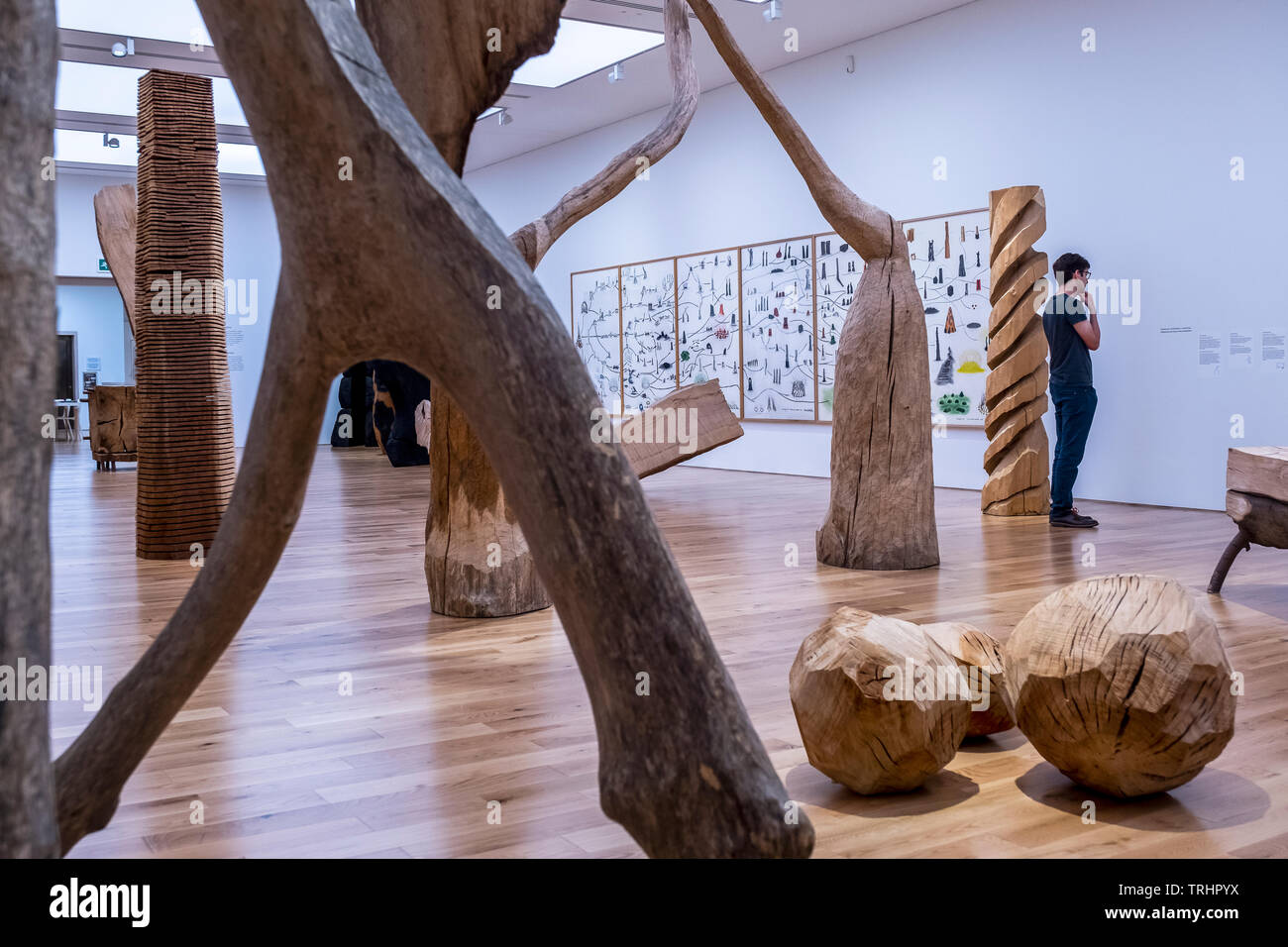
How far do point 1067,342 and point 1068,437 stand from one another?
23.4 inches

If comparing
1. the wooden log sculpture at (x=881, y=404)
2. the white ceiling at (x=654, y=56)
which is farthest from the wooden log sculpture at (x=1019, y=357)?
the wooden log sculpture at (x=881, y=404)

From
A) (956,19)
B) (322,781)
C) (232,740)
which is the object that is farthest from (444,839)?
(956,19)

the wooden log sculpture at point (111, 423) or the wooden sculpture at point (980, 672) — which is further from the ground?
the wooden log sculpture at point (111, 423)

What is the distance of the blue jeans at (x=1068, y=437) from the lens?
709 cm

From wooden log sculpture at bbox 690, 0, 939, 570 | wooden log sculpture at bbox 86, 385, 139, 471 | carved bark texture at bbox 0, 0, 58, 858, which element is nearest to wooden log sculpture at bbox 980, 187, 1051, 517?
wooden log sculpture at bbox 690, 0, 939, 570

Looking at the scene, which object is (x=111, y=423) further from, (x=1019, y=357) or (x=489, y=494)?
(x=1019, y=357)

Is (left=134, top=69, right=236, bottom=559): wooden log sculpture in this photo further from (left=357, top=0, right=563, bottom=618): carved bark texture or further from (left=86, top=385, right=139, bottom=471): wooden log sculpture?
(left=86, top=385, right=139, bottom=471): wooden log sculpture

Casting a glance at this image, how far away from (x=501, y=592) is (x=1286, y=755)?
2.76 metres

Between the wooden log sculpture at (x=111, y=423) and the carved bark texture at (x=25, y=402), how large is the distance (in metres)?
11.6

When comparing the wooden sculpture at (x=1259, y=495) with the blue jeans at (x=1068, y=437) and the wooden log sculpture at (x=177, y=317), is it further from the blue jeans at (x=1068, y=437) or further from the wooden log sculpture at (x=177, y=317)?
the wooden log sculpture at (x=177, y=317)

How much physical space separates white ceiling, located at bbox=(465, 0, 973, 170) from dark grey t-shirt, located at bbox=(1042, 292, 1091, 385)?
3205 mm

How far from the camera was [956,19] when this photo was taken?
9.09 m

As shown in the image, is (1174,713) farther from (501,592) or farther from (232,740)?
(501,592)

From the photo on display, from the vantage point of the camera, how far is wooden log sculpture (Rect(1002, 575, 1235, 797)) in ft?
7.40
